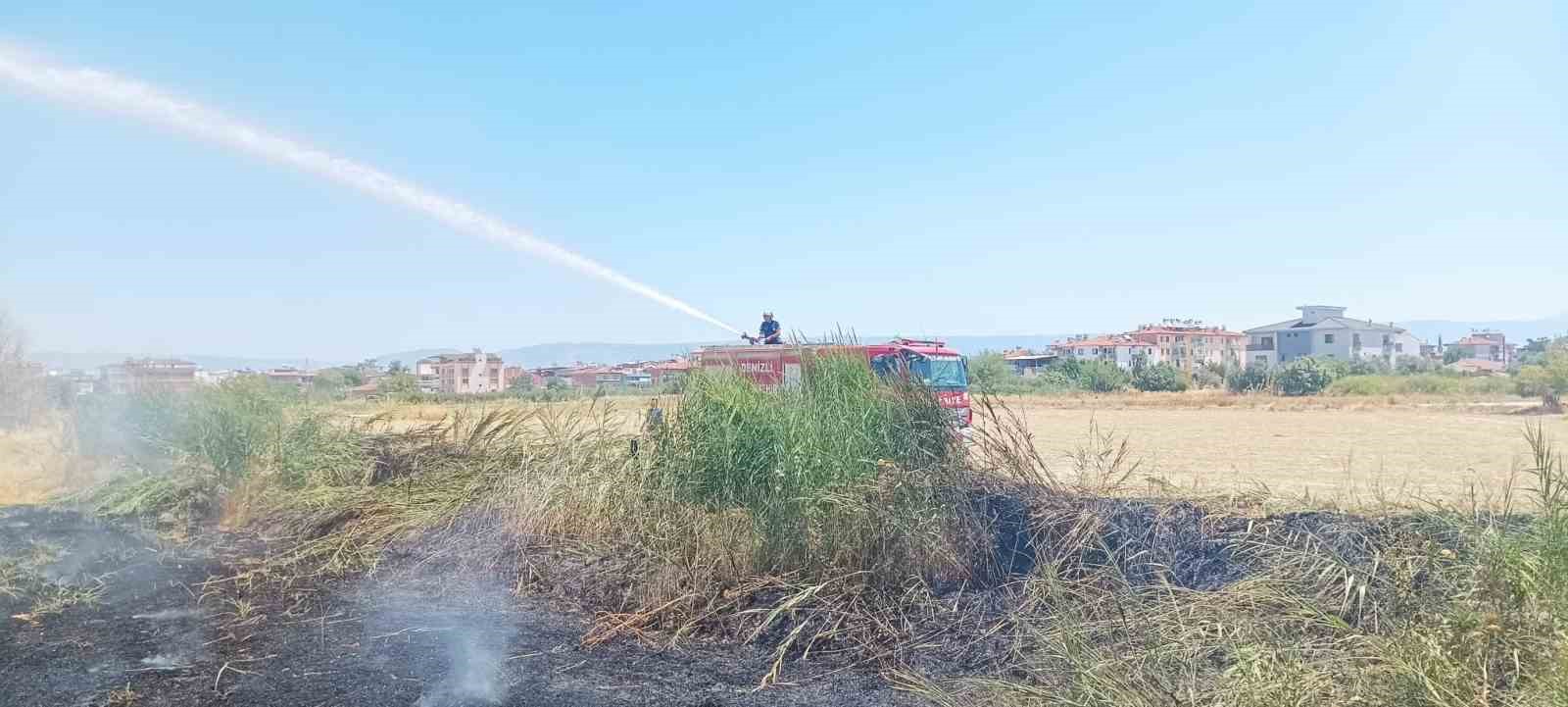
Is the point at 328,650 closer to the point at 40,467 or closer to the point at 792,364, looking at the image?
the point at 792,364

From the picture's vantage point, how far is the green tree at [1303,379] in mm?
54531

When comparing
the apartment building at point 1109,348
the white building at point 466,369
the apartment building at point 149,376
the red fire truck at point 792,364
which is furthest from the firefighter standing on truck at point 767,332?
the apartment building at point 1109,348

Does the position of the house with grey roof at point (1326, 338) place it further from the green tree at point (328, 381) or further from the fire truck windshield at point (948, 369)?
the green tree at point (328, 381)

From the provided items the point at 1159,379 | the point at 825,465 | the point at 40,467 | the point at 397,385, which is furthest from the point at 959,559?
the point at 1159,379

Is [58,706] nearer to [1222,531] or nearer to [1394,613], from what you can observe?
[1394,613]

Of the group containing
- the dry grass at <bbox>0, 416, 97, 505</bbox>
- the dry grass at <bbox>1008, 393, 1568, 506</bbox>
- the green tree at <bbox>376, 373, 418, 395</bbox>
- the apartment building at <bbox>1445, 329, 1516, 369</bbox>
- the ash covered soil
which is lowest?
the dry grass at <bbox>1008, 393, 1568, 506</bbox>

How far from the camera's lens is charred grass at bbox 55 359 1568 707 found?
378 centimetres

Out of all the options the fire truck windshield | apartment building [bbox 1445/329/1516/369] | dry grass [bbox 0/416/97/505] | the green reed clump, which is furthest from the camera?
apartment building [bbox 1445/329/1516/369]

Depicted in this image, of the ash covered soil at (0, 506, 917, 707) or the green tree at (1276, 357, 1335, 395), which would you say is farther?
the green tree at (1276, 357, 1335, 395)

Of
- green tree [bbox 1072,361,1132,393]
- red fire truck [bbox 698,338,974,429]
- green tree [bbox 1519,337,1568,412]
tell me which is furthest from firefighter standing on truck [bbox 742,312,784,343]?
green tree [bbox 1072,361,1132,393]

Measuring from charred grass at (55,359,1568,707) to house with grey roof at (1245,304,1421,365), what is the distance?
89130 millimetres

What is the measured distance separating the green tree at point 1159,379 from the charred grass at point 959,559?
54107 millimetres

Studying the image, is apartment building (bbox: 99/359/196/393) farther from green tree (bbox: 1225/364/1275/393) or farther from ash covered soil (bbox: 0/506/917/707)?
green tree (bbox: 1225/364/1275/393)

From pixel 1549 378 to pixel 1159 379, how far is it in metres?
22.1
